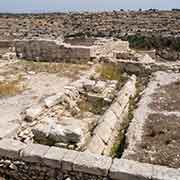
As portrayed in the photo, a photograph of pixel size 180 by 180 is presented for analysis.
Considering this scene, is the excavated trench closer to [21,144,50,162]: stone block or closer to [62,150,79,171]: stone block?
[21,144,50,162]: stone block

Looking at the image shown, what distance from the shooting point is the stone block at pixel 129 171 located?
554cm

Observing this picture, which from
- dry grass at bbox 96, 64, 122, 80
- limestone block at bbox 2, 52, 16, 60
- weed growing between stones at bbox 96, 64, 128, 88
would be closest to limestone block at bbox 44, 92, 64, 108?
weed growing between stones at bbox 96, 64, 128, 88

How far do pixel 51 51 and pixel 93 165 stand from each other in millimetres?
11180

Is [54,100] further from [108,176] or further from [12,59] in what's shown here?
[12,59]

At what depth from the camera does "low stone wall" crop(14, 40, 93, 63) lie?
15.8 meters

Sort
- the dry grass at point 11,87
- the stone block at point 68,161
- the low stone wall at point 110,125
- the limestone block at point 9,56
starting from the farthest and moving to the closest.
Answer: the limestone block at point 9,56
the dry grass at point 11,87
the low stone wall at point 110,125
the stone block at point 68,161

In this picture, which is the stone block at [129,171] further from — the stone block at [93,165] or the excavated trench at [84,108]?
the excavated trench at [84,108]

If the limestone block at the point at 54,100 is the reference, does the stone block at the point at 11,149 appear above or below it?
above

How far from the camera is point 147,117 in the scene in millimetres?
9523

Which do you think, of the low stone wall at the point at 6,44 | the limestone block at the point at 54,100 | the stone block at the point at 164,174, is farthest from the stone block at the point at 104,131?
the low stone wall at the point at 6,44

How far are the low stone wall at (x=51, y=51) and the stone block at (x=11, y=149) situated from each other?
31.1 feet

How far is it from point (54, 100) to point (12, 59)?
7094 millimetres

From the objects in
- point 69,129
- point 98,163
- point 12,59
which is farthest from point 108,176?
point 12,59

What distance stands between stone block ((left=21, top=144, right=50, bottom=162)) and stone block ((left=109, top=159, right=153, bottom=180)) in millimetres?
1311
